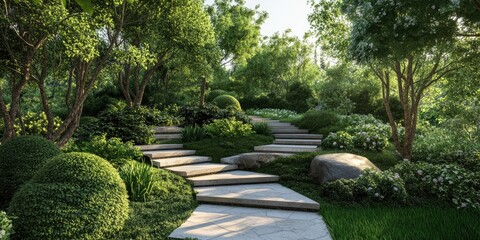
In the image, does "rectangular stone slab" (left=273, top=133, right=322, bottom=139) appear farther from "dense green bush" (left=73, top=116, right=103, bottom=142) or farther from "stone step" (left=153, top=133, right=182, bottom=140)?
"dense green bush" (left=73, top=116, right=103, bottom=142)

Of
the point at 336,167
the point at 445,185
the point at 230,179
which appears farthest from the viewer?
the point at 230,179

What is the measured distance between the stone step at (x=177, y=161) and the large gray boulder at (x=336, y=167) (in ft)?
9.53

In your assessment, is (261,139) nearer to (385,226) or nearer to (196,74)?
(196,74)

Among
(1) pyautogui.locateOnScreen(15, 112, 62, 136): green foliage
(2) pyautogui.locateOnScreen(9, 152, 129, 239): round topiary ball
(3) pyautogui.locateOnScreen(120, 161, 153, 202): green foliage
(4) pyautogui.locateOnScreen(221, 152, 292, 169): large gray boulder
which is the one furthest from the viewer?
(1) pyautogui.locateOnScreen(15, 112, 62, 136): green foliage

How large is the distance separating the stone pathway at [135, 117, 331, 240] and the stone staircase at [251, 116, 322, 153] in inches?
19.6

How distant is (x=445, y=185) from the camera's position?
618 cm

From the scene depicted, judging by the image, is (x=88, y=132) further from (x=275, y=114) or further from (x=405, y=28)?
(x=275, y=114)

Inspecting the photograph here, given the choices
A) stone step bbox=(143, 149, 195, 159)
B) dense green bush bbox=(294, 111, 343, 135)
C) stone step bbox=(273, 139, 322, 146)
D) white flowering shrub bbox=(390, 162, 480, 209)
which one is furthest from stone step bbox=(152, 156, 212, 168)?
dense green bush bbox=(294, 111, 343, 135)

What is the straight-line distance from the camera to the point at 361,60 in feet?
20.6

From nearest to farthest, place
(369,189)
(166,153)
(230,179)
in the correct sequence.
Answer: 1. (369,189)
2. (230,179)
3. (166,153)

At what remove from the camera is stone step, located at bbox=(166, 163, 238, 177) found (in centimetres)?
719

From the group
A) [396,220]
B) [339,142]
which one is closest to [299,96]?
[339,142]

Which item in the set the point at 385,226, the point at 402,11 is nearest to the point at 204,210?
the point at 385,226

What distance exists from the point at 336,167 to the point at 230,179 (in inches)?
88.7
